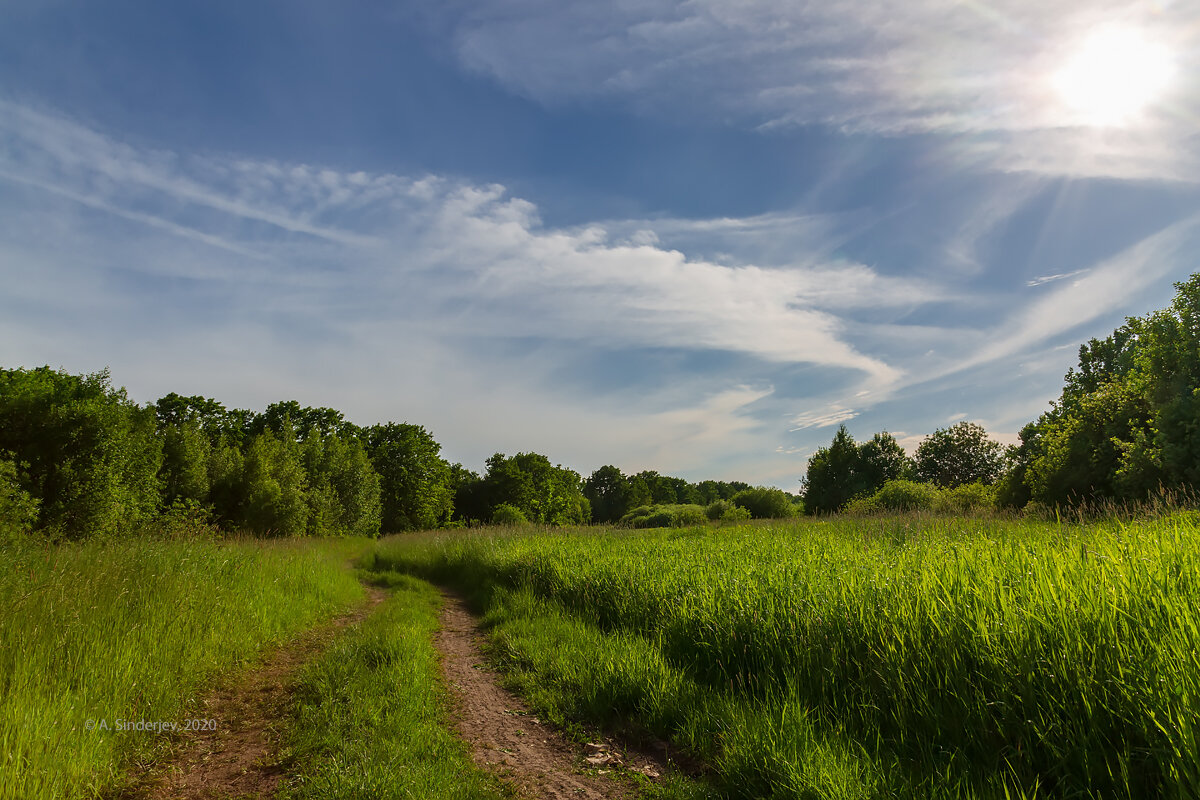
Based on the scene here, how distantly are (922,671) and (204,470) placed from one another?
40985 mm

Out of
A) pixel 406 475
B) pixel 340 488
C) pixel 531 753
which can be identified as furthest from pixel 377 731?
pixel 406 475

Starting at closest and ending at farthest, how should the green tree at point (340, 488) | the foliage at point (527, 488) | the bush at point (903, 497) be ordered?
1. the bush at point (903, 497)
2. the green tree at point (340, 488)
3. the foliage at point (527, 488)

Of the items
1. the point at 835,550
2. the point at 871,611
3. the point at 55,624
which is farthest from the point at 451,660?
the point at 835,550

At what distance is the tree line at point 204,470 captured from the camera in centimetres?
2081

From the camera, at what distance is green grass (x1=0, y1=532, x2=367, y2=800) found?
3709 mm

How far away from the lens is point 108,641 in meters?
5.37

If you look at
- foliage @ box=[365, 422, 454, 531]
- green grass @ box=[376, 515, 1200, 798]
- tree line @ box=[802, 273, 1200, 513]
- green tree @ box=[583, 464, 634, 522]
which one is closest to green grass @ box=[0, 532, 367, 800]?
green grass @ box=[376, 515, 1200, 798]

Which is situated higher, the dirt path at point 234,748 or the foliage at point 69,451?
the foliage at point 69,451

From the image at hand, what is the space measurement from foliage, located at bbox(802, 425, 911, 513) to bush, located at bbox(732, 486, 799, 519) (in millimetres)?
13528

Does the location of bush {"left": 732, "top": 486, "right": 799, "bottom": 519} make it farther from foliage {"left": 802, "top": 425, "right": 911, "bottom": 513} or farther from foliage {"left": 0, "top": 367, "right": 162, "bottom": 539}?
foliage {"left": 0, "top": 367, "right": 162, "bottom": 539}

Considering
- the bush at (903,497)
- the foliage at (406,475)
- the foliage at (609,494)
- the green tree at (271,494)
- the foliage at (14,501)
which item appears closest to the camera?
the foliage at (14,501)

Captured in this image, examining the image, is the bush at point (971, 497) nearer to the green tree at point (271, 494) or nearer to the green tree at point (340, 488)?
the green tree at point (271, 494)

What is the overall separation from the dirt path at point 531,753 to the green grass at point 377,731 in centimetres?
24

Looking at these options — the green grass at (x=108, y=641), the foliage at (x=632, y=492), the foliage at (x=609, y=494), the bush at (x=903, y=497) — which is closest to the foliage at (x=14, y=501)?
the green grass at (x=108, y=641)
